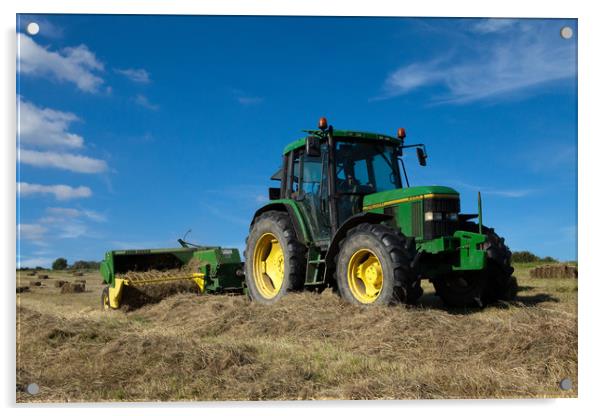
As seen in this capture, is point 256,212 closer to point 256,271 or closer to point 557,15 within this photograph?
point 256,271

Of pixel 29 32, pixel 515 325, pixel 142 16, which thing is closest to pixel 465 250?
pixel 515 325

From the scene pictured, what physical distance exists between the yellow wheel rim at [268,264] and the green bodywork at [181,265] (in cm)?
74

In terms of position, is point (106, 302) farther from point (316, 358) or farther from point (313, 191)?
point (316, 358)

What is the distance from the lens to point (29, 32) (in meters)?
4.86

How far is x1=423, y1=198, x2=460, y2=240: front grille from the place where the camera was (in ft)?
24.2

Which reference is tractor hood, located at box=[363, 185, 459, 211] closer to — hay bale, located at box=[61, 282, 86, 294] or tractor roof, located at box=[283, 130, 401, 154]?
tractor roof, located at box=[283, 130, 401, 154]

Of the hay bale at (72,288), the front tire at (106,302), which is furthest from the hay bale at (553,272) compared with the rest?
the hay bale at (72,288)

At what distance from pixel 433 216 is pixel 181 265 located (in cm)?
537

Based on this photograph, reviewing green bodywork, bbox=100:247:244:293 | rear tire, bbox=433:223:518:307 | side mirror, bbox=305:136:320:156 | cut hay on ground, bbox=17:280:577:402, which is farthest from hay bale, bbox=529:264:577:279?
side mirror, bbox=305:136:320:156

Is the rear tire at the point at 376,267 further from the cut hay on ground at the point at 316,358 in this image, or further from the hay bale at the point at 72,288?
the hay bale at the point at 72,288

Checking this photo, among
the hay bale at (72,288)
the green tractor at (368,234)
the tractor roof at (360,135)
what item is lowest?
the hay bale at (72,288)

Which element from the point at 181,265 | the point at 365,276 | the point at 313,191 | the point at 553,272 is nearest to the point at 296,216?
the point at 313,191

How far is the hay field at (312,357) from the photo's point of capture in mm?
4453

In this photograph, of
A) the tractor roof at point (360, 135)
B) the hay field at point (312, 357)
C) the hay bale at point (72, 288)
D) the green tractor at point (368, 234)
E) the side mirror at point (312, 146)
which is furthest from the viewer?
the hay bale at point (72, 288)
